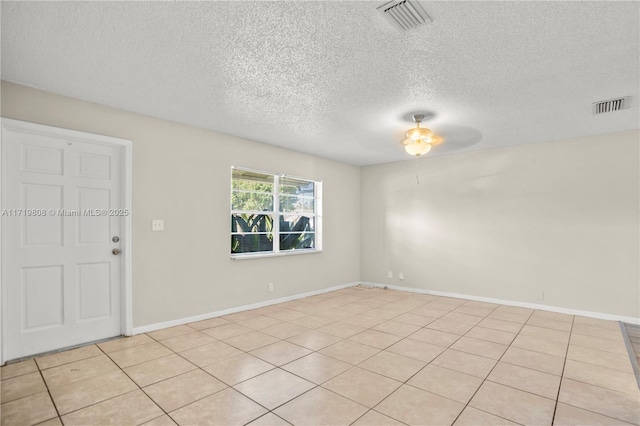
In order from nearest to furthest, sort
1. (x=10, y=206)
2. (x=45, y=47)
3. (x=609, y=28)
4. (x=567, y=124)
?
1. (x=609, y=28)
2. (x=45, y=47)
3. (x=10, y=206)
4. (x=567, y=124)

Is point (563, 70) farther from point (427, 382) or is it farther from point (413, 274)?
point (413, 274)

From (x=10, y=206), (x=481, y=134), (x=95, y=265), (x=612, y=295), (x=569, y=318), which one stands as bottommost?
(x=569, y=318)

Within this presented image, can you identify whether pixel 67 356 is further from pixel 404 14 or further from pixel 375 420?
pixel 404 14

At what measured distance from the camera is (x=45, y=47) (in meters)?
2.34

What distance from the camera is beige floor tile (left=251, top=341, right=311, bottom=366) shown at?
294cm

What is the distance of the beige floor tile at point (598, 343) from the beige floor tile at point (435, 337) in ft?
3.99

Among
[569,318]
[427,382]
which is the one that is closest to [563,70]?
[427,382]

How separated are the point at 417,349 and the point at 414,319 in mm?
1081

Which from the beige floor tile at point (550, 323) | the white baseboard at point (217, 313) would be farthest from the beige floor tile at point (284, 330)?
the beige floor tile at point (550, 323)

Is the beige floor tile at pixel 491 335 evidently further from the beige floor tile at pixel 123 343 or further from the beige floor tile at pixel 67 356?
the beige floor tile at pixel 67 356

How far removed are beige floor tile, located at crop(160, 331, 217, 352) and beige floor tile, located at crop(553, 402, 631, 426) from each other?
2960 mm

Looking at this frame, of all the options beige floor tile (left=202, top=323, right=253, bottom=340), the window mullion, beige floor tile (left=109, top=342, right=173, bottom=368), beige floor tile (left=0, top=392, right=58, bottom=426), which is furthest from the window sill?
beige floor tile (left=0, top=392, right=58, bottom=426)

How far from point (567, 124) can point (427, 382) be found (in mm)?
3597

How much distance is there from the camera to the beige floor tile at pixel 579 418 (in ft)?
6.61
